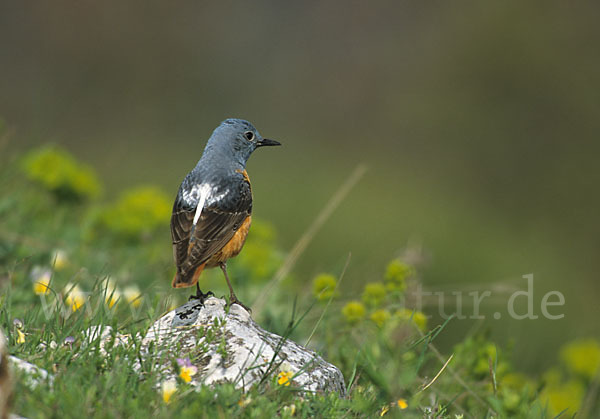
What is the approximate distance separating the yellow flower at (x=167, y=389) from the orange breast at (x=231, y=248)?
4.11ft

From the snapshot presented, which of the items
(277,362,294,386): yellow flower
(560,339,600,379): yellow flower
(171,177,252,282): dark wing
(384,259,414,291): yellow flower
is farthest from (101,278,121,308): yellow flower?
(560,339,600,379): yellow flower

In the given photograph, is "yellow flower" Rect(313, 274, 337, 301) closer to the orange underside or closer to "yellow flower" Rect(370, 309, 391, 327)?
"yellow flower" Rect(370, 309, 391, 327)

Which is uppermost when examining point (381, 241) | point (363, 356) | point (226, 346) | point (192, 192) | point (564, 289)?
point (192, 192)

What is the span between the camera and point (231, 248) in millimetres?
4656

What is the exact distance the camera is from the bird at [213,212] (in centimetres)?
437

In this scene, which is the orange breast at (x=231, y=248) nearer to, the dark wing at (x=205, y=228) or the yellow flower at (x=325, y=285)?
the dark wing at (x=205, y=228)

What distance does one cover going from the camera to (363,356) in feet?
14.6

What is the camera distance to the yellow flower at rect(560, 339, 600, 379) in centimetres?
646

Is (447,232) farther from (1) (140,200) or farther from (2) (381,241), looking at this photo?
(1) (140,200)

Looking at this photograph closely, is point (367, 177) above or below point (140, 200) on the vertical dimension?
below

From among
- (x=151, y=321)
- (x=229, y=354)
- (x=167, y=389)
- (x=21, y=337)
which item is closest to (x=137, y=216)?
(x=151, y=321)

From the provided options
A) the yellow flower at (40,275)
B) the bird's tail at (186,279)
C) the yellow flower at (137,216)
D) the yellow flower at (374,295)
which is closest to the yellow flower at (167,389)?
the bird's tail at (186,279)

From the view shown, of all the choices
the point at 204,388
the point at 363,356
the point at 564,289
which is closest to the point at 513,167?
the point at 564,289

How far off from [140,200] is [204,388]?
421 cm
